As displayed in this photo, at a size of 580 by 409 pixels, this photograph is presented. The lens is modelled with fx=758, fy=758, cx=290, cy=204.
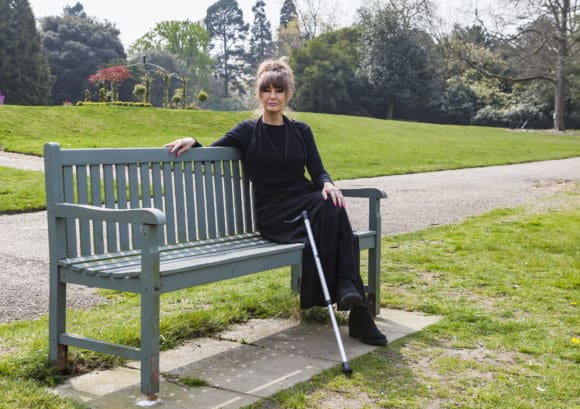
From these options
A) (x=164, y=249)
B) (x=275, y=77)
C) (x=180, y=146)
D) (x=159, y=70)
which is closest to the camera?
(x=164, y=249)

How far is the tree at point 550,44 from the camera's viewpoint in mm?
37875

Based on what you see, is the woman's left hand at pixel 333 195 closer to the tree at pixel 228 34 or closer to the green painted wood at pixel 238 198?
the green painted wood at pixel 238 198

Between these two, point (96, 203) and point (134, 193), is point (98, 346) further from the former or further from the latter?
point (134, 193)

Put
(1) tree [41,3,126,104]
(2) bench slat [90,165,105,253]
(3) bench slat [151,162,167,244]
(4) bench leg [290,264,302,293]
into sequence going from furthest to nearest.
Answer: (1) tree [41,3,126,104] → (4) bench leg [290,264,302,293] → (3) bench slat [151,162,167,244] → (2) bench slat [90,165,105,253]

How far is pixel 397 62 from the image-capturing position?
47.1 meters

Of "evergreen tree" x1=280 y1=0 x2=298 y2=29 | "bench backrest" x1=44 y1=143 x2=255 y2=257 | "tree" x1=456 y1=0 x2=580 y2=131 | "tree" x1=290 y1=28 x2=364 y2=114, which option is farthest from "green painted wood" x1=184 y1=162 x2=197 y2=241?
"evergreen tree" x1=280 y1=0 x2=298 y2=29

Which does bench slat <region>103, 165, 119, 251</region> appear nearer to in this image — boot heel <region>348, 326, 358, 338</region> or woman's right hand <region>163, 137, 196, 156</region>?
woman's right hand <region>163, 137, 196, 156</region>

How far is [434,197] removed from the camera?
12188 mm

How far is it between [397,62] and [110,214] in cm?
4515

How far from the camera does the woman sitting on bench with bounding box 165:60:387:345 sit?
4.31m

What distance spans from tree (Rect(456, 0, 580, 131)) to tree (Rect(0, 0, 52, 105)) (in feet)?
77.8

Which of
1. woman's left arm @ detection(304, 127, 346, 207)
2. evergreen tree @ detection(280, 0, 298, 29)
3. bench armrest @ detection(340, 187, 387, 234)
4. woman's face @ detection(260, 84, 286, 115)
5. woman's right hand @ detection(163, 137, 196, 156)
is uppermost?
evergreen tree @ detection(280, 0, 298, 29)

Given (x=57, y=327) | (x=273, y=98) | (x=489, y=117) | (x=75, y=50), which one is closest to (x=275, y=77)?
(x=273, y=98)

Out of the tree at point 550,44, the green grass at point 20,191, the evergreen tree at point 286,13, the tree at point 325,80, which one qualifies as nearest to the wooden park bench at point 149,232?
the green grass at point 20,191
